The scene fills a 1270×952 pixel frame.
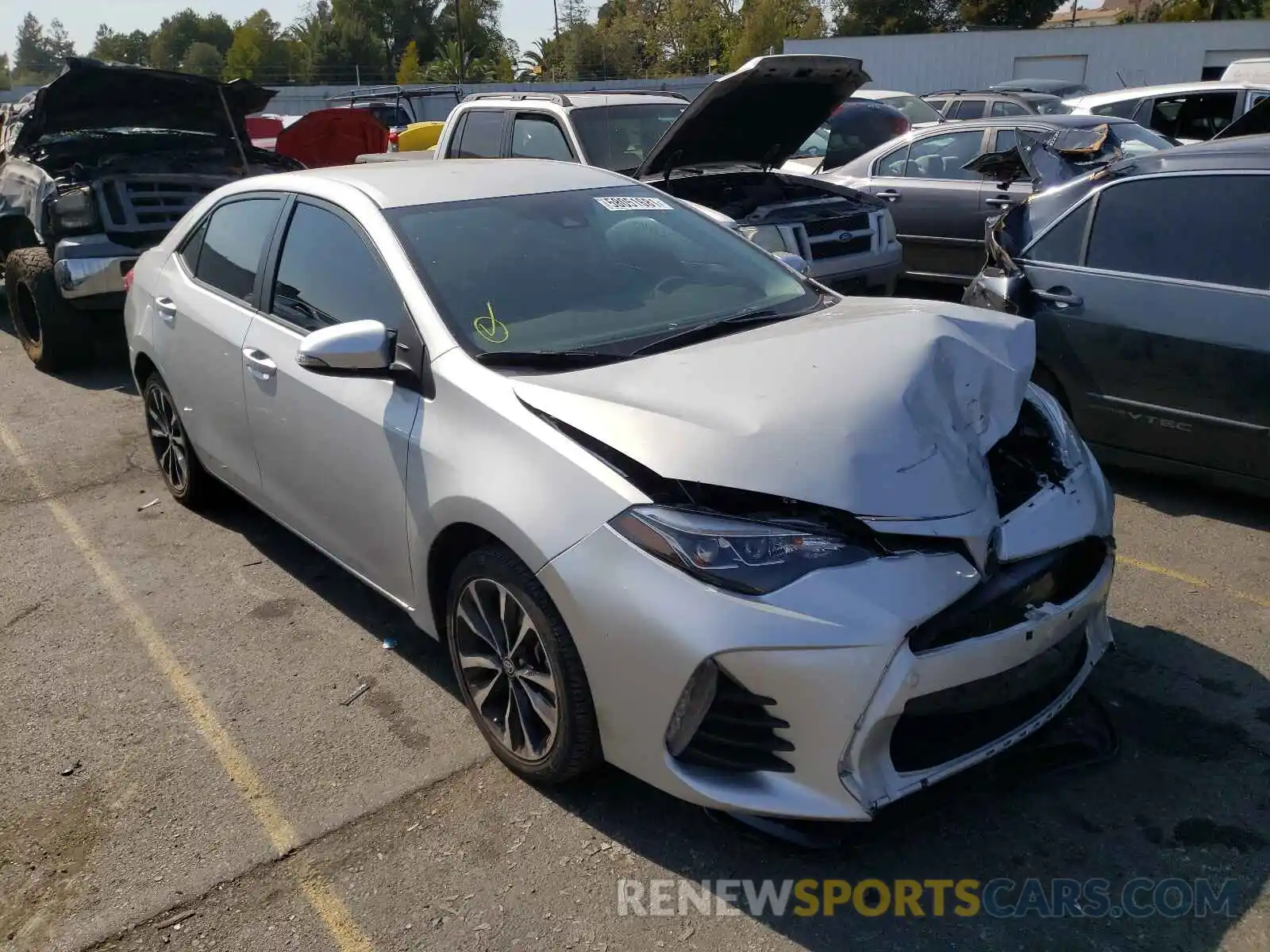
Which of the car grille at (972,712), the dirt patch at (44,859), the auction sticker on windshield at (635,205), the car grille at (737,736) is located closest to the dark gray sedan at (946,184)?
the auction sticker on windshield at (635,205)

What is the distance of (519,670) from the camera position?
3.06m

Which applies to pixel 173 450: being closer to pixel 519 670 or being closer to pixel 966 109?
pixel 519 670

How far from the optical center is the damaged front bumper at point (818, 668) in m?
2.46

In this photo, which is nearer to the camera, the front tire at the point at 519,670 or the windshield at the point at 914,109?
the front tire at the point at 519,670

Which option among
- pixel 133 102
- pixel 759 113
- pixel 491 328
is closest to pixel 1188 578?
pixel 491 328

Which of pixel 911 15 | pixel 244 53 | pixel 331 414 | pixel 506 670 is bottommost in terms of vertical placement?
pixel 506 670

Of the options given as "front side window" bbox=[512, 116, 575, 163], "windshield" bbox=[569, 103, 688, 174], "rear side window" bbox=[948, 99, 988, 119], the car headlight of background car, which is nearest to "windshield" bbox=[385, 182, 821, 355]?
the car headlight of background car

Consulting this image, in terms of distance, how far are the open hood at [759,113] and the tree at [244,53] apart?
6826 centimetres

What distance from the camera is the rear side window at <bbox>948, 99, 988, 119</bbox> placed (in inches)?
556

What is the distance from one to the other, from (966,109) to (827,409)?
1286cm

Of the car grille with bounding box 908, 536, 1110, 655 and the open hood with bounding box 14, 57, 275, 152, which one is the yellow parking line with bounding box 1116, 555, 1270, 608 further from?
the open hood with bounding box 14, 57, 275, 152

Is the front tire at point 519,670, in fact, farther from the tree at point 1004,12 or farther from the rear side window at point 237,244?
the tree at point 1004,12

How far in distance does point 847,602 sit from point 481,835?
4.11ft

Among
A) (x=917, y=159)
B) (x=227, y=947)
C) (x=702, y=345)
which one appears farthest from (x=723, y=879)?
(x=917, y=159)
